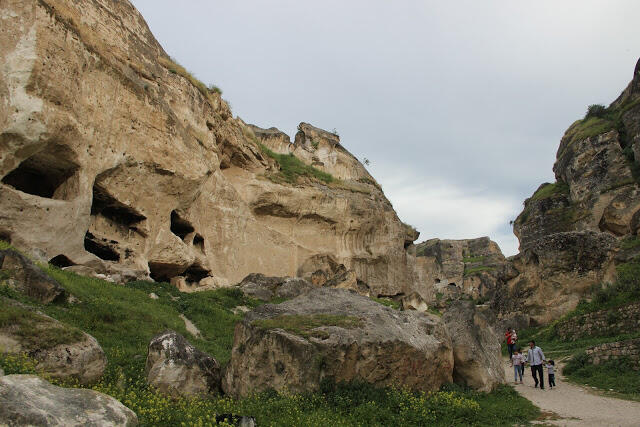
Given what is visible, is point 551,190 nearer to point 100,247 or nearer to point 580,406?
point 580,406

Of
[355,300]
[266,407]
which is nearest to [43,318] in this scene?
[266,407]

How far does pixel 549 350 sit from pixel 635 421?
11.0 metres

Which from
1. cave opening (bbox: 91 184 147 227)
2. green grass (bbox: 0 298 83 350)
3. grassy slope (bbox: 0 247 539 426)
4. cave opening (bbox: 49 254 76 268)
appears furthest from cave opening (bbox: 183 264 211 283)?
green grass (bbox: 0 298 83 350)

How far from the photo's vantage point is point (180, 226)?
21.2 meters

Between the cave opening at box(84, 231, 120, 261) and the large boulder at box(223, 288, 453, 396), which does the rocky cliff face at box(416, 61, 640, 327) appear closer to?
the large boulder at box(223, 288, 453, 396)

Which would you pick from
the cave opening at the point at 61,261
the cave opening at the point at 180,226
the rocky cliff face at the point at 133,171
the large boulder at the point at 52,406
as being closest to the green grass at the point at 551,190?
the rocky cliff face at the point at 133,171

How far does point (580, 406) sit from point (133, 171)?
15904 mm

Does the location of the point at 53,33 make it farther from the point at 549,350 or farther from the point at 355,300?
the point at 549,350

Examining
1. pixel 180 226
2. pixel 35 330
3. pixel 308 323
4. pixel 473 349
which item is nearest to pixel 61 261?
pixel 180 226

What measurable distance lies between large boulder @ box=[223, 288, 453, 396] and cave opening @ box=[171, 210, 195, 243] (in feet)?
40.8

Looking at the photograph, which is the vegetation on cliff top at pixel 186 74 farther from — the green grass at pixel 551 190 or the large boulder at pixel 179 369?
the green grass at pixel 551 190

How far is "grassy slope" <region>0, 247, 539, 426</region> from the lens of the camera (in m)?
5.93

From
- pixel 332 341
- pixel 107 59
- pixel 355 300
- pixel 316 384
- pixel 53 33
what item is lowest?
pixel 316 384

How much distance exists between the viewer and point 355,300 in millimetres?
10523
